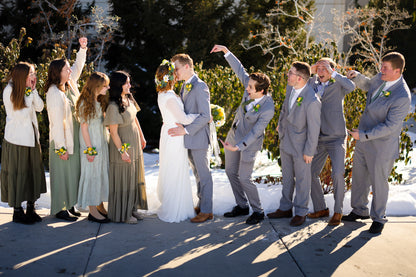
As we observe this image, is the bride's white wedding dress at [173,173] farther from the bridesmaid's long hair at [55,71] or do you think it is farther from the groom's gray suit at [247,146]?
the bridesmaid's long hair at [55,71]

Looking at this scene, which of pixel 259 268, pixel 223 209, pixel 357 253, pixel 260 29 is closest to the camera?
pixel 259 268

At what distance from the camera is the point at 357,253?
4.41m

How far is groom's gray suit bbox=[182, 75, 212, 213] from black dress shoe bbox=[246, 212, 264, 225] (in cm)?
49

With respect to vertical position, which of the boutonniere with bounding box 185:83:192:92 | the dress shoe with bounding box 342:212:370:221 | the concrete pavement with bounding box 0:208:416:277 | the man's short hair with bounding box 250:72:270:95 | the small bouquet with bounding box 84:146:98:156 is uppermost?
the man's short hair with bounding box 250:72:270:95

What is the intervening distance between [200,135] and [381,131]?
202 centimetres

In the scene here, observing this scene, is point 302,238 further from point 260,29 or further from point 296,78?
point 260,29

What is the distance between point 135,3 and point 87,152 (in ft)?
27.9

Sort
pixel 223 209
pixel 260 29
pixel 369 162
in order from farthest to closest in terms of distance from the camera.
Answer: pixel 260 29 → pixel 223 209 → pixel 369 162

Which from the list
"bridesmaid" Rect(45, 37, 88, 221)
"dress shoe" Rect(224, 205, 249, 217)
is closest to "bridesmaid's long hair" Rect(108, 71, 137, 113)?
"bridesmaid" Rect(45, 37, 88, 221)

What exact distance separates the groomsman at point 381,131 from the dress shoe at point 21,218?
12.3 ft

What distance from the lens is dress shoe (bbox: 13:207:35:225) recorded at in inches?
199

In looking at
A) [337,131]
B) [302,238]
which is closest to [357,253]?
[302,238]

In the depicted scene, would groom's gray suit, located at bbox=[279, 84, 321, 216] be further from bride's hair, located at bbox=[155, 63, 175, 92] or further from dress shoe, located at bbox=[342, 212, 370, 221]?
bride's hair, located at bbox=[155, 63, 175, 92]

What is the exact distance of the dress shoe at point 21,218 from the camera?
16.6 feet
